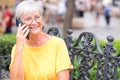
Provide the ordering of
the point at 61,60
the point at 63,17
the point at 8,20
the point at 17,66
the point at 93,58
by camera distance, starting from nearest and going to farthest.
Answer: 1. the point at 17,66
2. the point at 61,60
3. the point at 93,58
4. the point at 8,20
5. the point at 63,17

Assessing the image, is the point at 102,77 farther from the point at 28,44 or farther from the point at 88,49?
the point at 28,44

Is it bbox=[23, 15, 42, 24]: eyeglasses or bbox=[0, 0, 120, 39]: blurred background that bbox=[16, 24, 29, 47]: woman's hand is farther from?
bbox=[0, 0, 120, 39]: blurred background

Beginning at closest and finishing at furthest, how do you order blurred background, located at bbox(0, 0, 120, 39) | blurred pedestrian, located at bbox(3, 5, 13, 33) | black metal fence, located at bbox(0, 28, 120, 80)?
black metal fence, located at bbox(0, 28, 120, 80), blurred pedestrian, located at bbox(3, 5, 13, 33), blurred background, located at bbox(0, 0, 120, 39)

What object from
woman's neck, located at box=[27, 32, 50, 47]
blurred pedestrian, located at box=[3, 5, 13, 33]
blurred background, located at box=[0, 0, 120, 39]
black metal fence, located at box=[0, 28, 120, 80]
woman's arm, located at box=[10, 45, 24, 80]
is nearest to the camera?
woman's arm, located at box=[10, 45, 24, 80]

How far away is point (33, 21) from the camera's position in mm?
3697

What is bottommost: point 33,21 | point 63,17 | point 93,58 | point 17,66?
point 63,17

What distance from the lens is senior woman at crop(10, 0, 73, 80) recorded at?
12.0ft

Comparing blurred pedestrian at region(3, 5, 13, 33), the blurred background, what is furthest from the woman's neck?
blurred pedestrian at region(3, 5, 13, 33)

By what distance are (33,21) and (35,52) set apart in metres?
0.29

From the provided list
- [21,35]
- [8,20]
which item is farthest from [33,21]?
[8,20]

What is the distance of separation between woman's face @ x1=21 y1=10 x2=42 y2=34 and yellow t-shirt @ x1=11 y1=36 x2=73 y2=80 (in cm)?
18

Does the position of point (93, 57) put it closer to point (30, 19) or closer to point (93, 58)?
point (93, 58)

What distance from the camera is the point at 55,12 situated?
2092 centimetres

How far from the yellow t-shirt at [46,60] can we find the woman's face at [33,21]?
18cm
